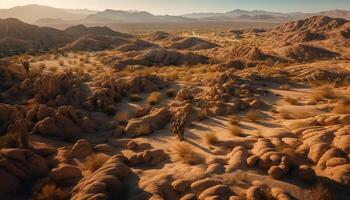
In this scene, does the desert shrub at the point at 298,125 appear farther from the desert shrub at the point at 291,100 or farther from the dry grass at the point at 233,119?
the desert shrub at the point at 291,100

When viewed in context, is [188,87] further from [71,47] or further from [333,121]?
[71,47]

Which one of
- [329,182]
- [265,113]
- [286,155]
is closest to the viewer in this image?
[329,182]

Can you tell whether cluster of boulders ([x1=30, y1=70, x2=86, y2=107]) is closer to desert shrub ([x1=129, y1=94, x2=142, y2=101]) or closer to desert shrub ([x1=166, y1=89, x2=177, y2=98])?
desert shrub ([x1=129, y1=94, x2=142, y2=101])

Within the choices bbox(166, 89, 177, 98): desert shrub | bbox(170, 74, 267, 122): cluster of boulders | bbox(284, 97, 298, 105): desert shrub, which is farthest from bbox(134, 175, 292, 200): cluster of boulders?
bbox(166, 89, 177, 98): desert shrub

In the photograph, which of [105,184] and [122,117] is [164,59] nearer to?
[122,117]

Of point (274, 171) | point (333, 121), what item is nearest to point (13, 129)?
point (274, 171)

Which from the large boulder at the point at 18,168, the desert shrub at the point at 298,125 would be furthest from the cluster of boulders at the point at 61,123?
the desert shrub at the point at 298,125

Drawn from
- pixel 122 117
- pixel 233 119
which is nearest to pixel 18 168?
pixel 122 117
